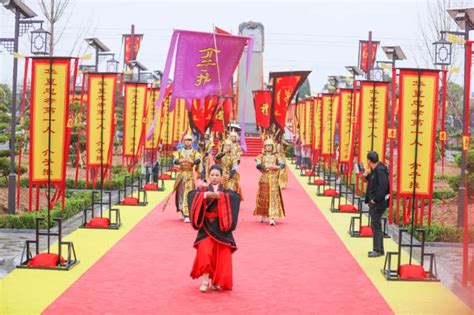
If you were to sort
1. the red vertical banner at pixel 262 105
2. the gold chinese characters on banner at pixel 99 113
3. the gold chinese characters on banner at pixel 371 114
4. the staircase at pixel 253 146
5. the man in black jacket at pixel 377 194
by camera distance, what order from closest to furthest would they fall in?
the man in black jacket at pixel 377 194 < the gold chinese characters on banner at pixel 371 114 < the gold chinese characters on banner at pixel 99 113 < the red vertical banner at pixel 262 105 < the staircase at pixel 253 146

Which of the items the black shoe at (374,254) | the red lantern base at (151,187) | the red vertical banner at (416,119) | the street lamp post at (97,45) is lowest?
the black shoe at (374,254)

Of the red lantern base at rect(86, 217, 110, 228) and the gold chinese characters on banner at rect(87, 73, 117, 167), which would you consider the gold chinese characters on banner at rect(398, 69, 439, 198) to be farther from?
the gold chinese characters on banner at rect(87, 73, 117, 167)

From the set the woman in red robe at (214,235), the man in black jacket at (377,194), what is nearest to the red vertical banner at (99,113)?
the man in black jacket at (377,194)

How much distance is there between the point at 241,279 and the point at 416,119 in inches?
131

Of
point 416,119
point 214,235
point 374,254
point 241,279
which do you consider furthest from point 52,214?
point 416,119

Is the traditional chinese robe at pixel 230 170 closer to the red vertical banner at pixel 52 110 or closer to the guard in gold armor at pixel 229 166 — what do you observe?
the guard in gold armor at pixel 229 166

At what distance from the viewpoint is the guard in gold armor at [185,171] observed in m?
11.7

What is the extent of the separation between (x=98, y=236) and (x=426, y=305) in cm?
518

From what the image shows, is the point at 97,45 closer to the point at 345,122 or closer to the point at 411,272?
the point at 345,122

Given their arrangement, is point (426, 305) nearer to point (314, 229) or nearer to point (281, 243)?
point (281, 243)

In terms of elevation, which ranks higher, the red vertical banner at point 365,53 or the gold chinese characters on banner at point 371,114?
the red vertical banner at point 365,53

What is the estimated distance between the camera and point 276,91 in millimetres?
14805

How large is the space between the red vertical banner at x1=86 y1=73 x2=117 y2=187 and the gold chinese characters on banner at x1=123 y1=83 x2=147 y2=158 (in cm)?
226

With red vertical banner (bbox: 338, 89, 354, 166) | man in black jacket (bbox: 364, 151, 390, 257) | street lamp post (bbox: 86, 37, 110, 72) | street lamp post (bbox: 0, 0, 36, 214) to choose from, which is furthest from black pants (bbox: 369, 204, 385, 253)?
street lamp post (bbox: 86, 37, 110, 72)
